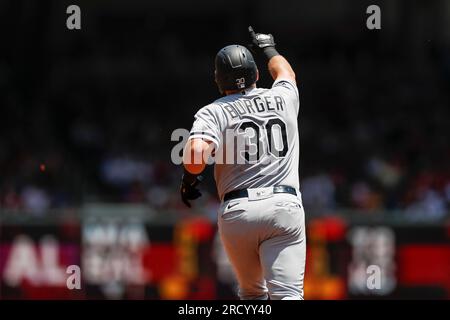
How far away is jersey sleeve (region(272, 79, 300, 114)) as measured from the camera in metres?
6.54

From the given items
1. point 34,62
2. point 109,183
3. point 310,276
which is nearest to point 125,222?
point 310,276

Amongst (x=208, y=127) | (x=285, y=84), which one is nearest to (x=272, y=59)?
(x=285, y=84)

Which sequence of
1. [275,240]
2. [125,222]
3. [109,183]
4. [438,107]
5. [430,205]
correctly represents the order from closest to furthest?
[275,240] → [125,222] → [430,205] → [109,183] → [438,107]

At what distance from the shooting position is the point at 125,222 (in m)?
12.9

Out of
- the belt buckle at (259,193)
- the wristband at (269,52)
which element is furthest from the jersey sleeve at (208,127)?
the wristband at (269,52)

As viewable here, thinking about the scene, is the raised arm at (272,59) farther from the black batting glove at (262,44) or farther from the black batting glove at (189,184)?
the black batting glove at (189,184)

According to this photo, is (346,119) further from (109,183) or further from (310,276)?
(310,276)

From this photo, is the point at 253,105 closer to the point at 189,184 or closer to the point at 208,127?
the point at 208,127

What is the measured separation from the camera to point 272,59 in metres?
6.97

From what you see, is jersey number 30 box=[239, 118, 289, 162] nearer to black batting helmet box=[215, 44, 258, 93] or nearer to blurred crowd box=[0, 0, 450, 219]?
black batting helmet box=[215, 44, 258, 93]

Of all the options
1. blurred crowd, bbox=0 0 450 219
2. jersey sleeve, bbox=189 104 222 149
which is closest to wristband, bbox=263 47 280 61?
jersey sleeve, bbox=189 104 222 149

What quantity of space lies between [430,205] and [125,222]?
4.60 metres

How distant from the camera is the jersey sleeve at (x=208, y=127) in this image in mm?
6129

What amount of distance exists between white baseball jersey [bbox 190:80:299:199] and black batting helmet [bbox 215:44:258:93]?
5.7 inches
